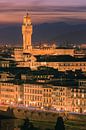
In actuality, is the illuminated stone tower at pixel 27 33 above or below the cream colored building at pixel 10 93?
above

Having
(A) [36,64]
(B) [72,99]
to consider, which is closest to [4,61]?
(A) [36,64]

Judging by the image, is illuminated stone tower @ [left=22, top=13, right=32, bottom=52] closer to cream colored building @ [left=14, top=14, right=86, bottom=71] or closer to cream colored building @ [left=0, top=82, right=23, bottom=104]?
cream colored building @ [left=14, top=14, right=86, bottom=71]

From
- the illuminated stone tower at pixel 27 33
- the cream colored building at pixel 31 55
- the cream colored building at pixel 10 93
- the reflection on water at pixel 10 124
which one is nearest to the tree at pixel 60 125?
Answer: the reflection on water at pixel 10 124

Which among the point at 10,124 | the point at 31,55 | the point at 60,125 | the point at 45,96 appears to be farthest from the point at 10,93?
the point at 31,55

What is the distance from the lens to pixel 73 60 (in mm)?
100375

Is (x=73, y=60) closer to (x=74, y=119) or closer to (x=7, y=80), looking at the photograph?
(x=7, y=80)

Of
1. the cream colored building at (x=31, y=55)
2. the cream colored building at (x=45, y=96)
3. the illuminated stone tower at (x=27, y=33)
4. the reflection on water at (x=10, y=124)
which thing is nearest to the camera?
the reflection on water at (x=10, y=124)

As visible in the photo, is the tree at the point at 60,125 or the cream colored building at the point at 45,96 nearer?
the tree at the point at 60,125

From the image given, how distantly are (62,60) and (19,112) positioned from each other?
3157 cm

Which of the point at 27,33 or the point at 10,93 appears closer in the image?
the point at 10,93

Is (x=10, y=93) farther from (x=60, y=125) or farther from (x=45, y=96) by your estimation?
(x=60, y=125)

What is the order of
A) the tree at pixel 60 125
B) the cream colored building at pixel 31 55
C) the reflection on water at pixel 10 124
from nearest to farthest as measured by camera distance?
the tree at pixel 60 125 < the reflection on water at pixel 10 124 < the cream colored building at pixel 31 55

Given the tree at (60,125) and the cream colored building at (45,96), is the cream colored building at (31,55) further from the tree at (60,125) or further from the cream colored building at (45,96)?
the tree at (60,125)

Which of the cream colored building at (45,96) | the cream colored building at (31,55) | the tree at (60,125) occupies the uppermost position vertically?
the cream colored building at (31,55)
